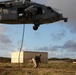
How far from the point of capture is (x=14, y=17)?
43000 millimetres

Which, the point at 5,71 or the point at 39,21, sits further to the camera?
the point at 5,71

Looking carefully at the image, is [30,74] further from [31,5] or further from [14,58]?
[14,58]

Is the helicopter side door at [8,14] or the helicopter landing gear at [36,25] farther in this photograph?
the helicopter side door at [8,14]

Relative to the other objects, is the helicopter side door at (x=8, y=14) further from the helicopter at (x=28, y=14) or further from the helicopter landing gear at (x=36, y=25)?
the helicopter landing gear at (x=36, y=25)

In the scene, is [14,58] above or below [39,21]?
below

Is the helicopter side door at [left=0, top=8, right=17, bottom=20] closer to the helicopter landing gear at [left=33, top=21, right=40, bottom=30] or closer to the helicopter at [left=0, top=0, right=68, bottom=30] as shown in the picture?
the helicopter at [left=0, top=0, right=68, bottom=30]

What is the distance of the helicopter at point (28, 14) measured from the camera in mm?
42438

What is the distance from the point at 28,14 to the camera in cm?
4250

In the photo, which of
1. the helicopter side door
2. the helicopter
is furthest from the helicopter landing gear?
the helicopter side door

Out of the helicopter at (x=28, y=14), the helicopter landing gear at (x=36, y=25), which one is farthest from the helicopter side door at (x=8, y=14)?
the helicopter landing gear at (x=36, y=25)

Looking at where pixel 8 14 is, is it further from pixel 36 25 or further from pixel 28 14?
pixel 36 25

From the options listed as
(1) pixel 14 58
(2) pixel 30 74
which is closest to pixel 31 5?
(2) pixel 30 74

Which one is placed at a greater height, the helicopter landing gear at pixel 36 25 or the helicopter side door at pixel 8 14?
the helicopter side door at pixel 8 14

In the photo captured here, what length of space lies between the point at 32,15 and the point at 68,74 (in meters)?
10.3
